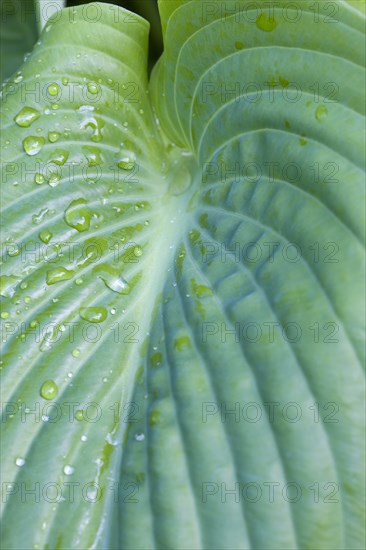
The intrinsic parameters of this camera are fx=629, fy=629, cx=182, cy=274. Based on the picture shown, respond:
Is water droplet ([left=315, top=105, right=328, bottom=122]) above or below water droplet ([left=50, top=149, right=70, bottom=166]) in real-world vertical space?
below

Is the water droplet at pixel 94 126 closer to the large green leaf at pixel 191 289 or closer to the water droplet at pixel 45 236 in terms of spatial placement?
the large green leaf at pixel 191 289

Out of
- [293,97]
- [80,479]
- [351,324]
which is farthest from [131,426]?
[293,97]

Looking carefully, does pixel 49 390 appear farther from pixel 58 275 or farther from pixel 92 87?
pixel 92 87

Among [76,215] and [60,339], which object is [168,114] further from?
[60,339]

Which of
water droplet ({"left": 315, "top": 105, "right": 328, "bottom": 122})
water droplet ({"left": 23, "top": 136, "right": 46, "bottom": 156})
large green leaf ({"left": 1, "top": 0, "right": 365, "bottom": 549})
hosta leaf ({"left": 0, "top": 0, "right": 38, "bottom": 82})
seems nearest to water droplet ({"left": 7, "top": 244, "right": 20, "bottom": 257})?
large green leaf ({"left": 1, "top": 0, "right": 365, "bottom": 549})

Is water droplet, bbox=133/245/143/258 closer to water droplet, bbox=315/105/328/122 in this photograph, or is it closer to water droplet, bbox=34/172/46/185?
water droplet, bbox=34/172/46/185

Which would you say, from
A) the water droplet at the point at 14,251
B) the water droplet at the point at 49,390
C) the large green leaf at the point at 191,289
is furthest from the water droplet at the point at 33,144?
the water droplet at the point at 49,390
